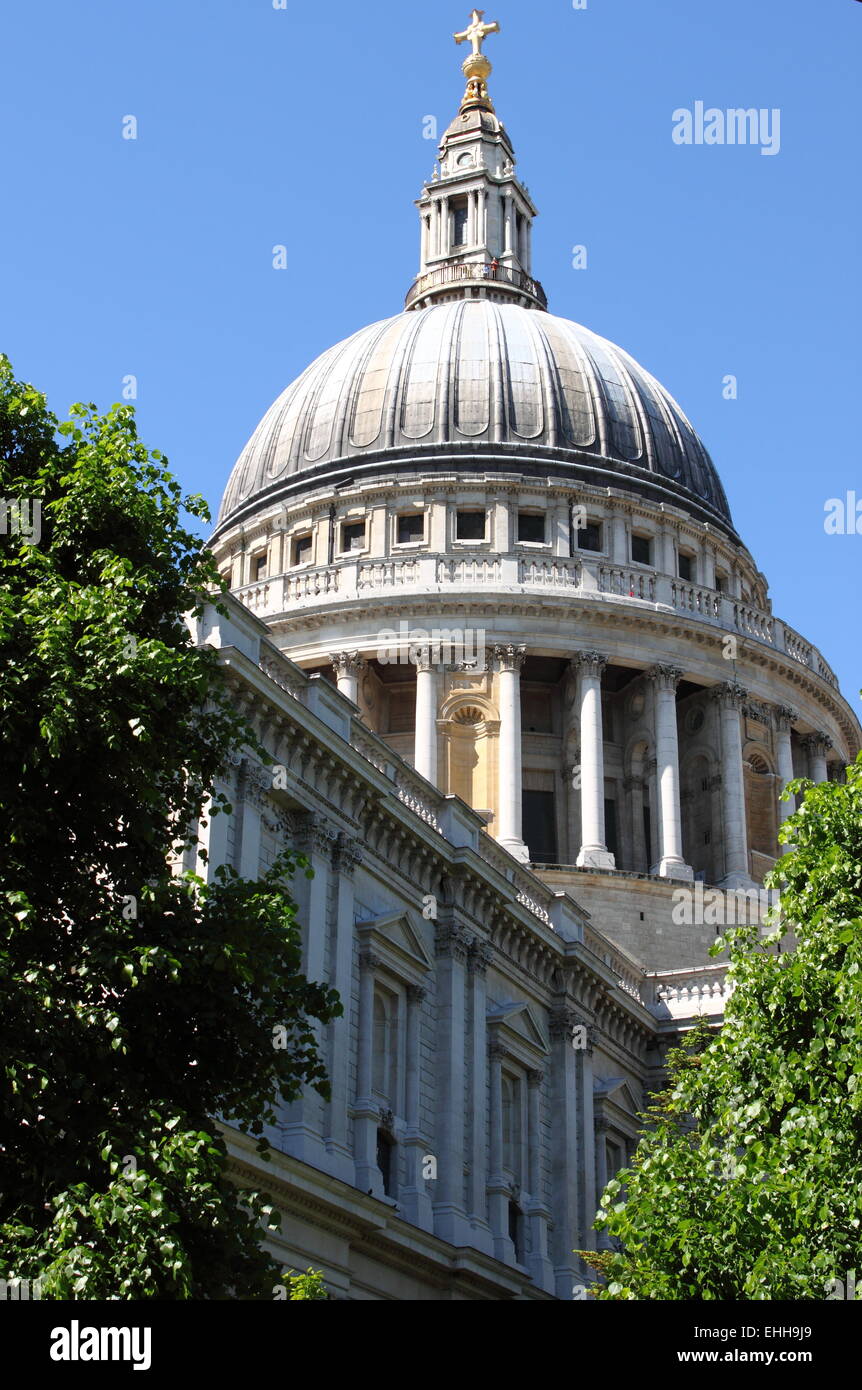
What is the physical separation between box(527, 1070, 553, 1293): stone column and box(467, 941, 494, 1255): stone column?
2.15 metres

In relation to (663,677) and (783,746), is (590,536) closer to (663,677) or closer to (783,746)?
(663,677)

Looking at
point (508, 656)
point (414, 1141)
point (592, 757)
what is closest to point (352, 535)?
point (508, 656)

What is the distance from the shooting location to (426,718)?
59844 millimetres

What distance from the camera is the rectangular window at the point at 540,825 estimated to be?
Result: 6103 cm

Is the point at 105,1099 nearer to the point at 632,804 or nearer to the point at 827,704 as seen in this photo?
the point at 632,804

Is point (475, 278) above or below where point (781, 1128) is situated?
above

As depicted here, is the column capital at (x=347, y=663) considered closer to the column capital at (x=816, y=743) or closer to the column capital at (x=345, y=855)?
the column capital at (x=816, y=743)

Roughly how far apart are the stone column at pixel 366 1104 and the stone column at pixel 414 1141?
83cm

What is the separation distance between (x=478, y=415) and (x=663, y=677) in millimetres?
10673

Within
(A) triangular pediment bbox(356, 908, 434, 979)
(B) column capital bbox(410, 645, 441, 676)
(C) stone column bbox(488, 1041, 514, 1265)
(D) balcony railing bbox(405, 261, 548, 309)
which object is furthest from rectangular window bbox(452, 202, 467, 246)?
(A) triangular pediment bbox(356, 908, 434, 979)

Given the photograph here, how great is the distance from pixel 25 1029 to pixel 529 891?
1034 inches

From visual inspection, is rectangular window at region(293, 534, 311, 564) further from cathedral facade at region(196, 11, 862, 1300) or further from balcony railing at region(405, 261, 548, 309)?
balcony railing at region(405, 261, 548, 309)
